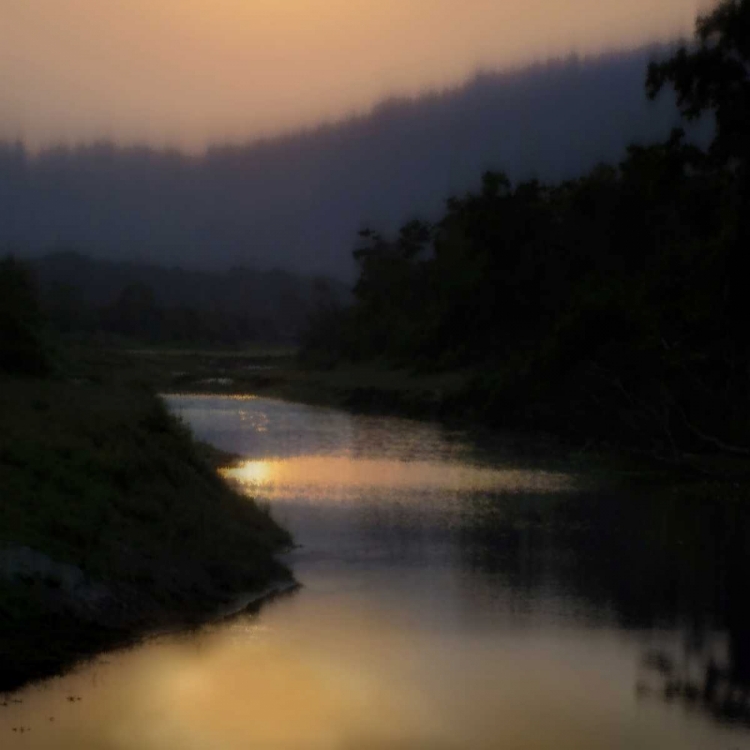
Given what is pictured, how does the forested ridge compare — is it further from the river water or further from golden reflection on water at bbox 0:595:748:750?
golden reflection on water at bbox 0:595:748:750

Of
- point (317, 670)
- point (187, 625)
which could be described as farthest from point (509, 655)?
point (187, 625)

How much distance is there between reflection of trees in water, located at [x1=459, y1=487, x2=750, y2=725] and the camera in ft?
52.2

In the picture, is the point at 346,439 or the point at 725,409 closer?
the point at 725,409

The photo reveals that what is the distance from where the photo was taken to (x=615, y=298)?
4544 cm

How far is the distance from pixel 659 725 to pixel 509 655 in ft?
9.72

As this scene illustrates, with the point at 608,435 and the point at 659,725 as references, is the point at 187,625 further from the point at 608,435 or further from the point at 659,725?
the point at 608,435

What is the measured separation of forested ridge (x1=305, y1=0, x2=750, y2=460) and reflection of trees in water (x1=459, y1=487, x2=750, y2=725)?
1929mm

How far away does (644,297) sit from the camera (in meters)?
33.6

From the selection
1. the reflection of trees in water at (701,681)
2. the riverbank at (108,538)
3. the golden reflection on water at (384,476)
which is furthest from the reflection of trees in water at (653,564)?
the riverbank at (108,538)

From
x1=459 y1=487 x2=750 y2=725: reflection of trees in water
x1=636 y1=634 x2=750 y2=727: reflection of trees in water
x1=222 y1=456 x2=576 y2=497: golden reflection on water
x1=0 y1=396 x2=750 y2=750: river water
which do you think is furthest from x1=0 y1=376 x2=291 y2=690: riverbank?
x1=222 y1=456 x2=576 y2=497: golden reflection on water

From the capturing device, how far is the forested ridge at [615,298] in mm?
28595

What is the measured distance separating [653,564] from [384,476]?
1281cm

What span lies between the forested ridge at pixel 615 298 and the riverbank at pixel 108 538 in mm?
11565

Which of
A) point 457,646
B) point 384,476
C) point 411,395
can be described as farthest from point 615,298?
point 457,646
